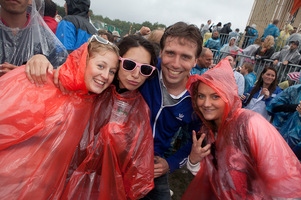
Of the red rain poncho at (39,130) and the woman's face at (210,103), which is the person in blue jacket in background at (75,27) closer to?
the red rain poncho at (39,130)

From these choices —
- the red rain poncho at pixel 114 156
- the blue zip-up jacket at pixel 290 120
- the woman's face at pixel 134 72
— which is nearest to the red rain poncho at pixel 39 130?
the red rain poncho at pixel 114 156

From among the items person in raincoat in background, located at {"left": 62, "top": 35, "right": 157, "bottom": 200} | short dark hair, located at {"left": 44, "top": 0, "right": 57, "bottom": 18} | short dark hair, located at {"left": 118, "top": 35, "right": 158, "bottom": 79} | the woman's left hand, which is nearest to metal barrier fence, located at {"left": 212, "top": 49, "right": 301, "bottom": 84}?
the woman's left hand

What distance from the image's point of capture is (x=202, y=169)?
1.63 metres

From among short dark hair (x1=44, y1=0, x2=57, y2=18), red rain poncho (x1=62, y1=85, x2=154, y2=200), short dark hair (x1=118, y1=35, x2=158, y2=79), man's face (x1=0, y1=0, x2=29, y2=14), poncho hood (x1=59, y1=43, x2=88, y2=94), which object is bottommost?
red rain poncho (x1=62, y1=85, x2=154, y2=200)

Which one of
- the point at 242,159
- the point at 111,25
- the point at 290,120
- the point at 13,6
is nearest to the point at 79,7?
the point at 13,6

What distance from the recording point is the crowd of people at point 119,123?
1.06m

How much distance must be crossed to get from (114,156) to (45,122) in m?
0.55

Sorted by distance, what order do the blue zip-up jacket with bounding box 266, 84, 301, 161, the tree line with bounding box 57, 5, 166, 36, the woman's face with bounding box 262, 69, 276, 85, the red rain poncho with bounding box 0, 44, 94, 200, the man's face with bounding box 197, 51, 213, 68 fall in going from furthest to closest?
the tree line with bounding box 57, 5, 166, 36 < the man's face with bounding box 197, 51, 213, 68 < the woman's face with bounding box 262, 69, 276, 85 < the blue zip-up jacket with bounding box 266, 84, 301, 161 < the red rain poncho with bounding box 0, 44, 94, 200

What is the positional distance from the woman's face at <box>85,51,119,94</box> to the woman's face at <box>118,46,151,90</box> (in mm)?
124

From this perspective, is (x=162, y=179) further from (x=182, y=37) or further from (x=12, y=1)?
(x=12, y=1)

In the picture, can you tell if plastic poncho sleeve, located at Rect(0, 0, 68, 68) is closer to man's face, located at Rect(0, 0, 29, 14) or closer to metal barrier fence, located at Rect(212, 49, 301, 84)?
man's face, located at Rect(0, 0, 29, 14)

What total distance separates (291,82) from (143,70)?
4.82 meters

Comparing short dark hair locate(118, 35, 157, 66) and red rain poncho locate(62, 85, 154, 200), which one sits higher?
short dark hair locate(118, 35, 157, 66)

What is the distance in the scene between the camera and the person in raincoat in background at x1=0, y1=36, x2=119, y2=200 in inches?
39.4
